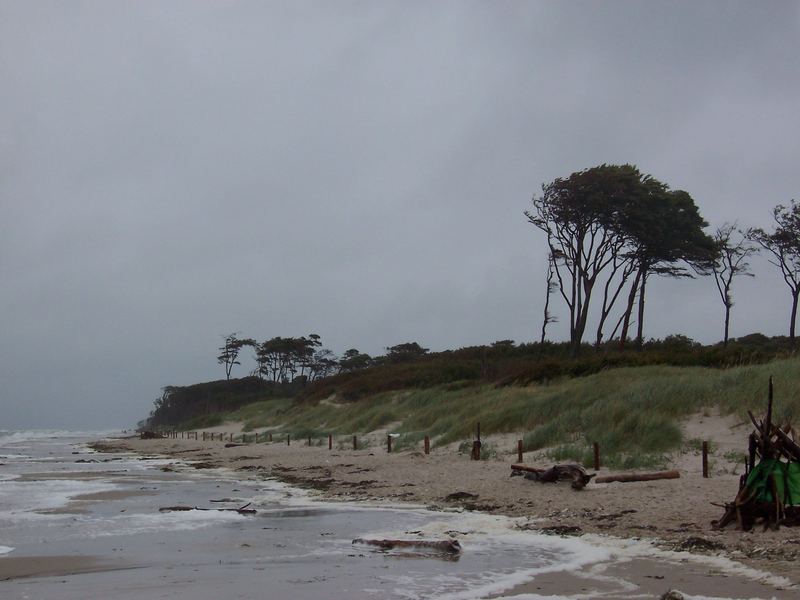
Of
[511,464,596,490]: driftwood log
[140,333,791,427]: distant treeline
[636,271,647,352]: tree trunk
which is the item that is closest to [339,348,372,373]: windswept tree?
[140,333,791,427]: distant treeline

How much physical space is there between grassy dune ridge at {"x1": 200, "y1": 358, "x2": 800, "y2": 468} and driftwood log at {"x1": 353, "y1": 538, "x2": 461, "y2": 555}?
7083mm

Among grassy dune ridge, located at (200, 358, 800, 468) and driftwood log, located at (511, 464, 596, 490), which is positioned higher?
grassy dune ridge, located at (200, 358, 800, 468)

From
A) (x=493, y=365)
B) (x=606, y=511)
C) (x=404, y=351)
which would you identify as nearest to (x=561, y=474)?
(x=606, y=511)

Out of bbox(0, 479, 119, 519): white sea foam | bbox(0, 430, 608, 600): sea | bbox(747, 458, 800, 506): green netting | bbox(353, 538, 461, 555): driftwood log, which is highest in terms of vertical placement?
bbox(747, 458, 800, 506): green netting

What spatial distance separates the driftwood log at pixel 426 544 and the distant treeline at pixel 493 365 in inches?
732

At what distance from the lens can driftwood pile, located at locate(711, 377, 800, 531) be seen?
26.4 feet

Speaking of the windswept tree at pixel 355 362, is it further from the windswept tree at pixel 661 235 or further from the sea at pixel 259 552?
the sea at pixel 259 552

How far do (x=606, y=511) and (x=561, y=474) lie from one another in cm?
237

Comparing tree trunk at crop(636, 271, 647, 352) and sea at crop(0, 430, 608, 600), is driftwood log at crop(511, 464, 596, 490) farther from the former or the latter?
tree trunk at crop(636, 271, 647, 352)

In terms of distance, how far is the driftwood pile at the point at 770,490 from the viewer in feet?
26.4

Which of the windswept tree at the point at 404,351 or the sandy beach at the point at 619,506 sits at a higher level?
the windswept tree at the point at 404,351

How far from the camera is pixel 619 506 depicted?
33.9ft

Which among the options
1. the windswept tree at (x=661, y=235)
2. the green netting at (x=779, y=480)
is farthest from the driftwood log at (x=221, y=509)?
the windswept tree at (x=661, y=235)

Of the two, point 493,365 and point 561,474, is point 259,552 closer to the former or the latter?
point 561,474
